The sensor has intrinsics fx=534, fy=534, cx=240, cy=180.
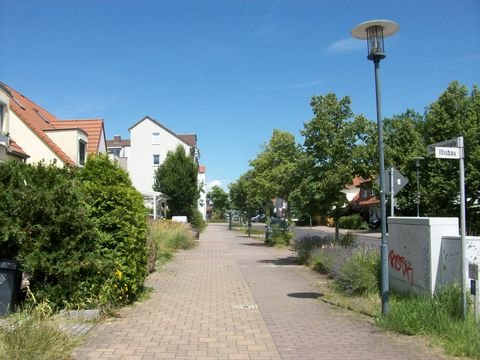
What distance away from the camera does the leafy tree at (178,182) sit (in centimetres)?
4791

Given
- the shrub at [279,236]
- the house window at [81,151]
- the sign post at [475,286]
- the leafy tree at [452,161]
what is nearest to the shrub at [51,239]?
the sign post at [475,286]

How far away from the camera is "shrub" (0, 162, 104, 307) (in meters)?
8.51

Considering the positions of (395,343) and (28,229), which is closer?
(395,343)

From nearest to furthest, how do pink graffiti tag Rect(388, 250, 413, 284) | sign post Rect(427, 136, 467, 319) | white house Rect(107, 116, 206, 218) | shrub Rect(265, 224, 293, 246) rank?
1. sign post Rect(427, 136, 467, 319)
2. pink graffiti tag Rect(388, 250, 413, 284)
3. shrub Rect(265, 224, 293, 246)
4. white house Rect(107, 116, 206, 218)

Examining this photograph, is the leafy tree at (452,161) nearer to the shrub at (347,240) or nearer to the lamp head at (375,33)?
the shrub at (347,240)

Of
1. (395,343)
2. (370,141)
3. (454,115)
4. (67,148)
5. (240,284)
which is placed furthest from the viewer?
(454,115)

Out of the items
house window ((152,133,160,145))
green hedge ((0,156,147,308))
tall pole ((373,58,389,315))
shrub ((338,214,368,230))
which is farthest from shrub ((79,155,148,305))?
house window ((152,133,160,145))

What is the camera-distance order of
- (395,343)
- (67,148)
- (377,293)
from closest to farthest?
(395,343) < (377,293) < (67,148)

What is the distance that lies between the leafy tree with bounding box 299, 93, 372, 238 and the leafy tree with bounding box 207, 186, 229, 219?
91912mm

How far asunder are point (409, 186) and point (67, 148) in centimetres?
2667

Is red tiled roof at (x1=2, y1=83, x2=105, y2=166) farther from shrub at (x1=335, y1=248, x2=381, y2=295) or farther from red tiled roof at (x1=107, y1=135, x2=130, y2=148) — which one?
red tiled roof at (x1=107, y1=135, x2=130, y2=148)

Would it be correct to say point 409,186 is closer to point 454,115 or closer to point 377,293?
point 454,115

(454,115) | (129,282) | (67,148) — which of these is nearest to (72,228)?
(129,282)

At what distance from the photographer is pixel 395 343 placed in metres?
7.07
